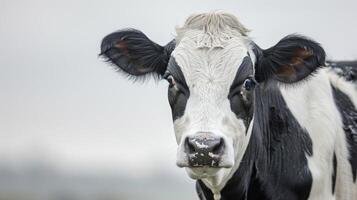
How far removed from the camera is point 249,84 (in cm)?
1244

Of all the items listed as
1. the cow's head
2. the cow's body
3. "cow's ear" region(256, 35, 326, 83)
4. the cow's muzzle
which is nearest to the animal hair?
the cow's head

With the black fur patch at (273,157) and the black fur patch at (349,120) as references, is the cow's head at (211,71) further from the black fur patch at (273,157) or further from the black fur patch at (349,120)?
the black fur patch at (349,120)

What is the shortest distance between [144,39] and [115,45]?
32 centimetres

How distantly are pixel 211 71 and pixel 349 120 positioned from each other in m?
2.57

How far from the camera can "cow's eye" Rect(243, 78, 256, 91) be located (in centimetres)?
1238

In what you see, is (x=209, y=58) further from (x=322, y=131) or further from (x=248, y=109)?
(x=322, y=131)

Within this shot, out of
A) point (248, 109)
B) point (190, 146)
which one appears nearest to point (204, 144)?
point (190, 146)

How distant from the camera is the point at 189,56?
488 inches

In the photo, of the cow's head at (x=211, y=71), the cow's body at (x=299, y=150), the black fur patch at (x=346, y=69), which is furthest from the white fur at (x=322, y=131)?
the black fur patch at (x=346, y=69)

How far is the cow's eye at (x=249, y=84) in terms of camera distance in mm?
12375

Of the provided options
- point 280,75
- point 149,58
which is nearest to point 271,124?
point 280,75

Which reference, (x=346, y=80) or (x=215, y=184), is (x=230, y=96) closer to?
(x=215, y=184)

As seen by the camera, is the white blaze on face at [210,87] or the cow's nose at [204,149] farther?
the white blaze on face at [210,87]

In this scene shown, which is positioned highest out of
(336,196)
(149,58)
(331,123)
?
(149,58)
